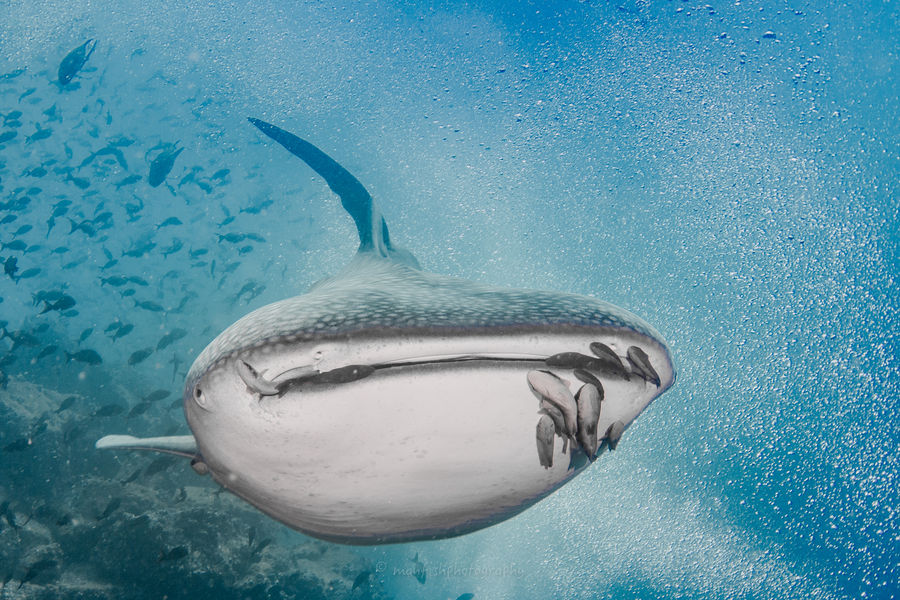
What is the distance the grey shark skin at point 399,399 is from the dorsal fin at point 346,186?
351 centimetres

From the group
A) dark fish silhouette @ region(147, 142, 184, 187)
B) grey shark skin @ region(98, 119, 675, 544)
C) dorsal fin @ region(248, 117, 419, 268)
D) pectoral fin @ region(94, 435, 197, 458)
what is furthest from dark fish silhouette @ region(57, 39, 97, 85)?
grey shark skin @ region(98, 119, 675, 544)

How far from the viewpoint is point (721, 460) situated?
16484mm

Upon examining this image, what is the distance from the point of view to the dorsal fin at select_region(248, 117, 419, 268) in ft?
16.4

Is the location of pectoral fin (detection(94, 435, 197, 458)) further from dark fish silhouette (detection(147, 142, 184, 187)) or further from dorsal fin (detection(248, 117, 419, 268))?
dark fish silhouette (detection(147, 142, 184, 187))

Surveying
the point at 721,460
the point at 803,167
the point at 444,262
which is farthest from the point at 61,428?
the point at 803,167

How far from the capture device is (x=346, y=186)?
5.89 meters

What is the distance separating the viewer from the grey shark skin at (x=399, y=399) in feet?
3.69

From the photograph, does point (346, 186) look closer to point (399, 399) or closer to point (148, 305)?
point (399, 399)

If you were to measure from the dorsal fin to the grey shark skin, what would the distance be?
3.51 meters

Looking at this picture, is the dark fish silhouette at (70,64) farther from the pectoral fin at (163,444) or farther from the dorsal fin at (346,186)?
the pectoral fin at (163,444)

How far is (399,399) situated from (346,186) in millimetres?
5212

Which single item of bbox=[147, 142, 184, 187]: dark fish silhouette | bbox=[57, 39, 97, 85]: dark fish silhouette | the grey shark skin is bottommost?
bbox=[147, 142, 184, 187]: dark fish silhouette

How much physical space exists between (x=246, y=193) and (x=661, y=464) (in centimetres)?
2882

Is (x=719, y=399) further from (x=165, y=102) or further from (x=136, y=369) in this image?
(x=165, y=102)
